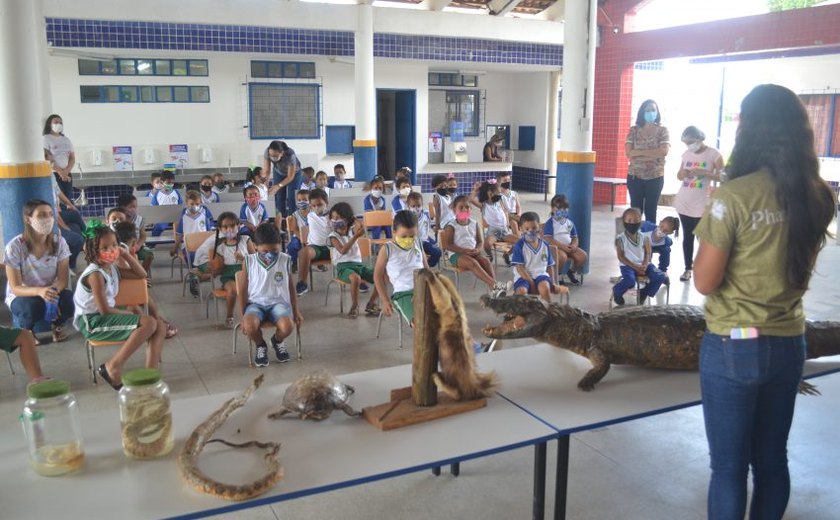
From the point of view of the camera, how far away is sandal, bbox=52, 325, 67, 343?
18.4ft

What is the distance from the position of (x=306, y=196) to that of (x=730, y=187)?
622cm

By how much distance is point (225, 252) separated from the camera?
607cm

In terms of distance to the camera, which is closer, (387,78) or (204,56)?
(204,56)

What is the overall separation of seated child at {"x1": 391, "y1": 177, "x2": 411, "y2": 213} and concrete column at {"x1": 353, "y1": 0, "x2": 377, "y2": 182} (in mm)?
2997

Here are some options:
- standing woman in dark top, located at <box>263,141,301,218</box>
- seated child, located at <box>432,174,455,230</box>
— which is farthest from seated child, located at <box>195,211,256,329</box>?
standing woman in dark top, located at <box>263,141,301,218</box>

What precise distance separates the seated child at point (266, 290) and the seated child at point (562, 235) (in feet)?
9.73

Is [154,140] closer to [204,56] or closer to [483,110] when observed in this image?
[204,56]

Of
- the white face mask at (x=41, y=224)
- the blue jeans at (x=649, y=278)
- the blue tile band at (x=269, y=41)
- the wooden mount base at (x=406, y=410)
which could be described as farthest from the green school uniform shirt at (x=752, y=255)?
the blue tile band at (x=269, y=41)

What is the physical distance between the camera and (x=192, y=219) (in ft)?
23.3

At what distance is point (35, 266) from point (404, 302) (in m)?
2.62

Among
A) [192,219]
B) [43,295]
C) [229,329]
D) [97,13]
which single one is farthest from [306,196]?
[97,13]

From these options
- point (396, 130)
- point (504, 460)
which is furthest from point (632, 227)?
point (396, 130)

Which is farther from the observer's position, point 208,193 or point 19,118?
point 208,193

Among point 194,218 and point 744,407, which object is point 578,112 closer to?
point 194,218
